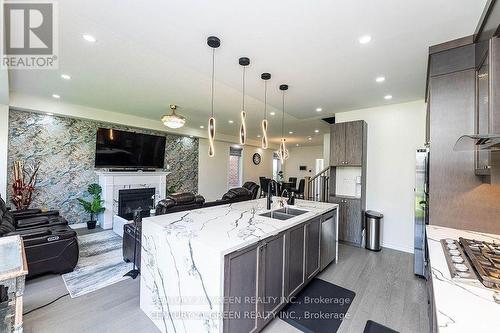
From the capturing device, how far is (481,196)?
6.49 feet

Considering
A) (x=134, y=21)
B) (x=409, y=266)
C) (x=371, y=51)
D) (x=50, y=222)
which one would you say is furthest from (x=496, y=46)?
(x=50, y=222)

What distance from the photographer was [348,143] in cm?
437

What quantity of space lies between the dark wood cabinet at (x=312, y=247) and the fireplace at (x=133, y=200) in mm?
4307

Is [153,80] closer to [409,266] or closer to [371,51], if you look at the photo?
[371,51]

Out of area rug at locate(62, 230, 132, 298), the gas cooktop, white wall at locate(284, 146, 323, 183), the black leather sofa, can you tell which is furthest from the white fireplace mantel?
white wall at locate(284, 146, 323, 183)

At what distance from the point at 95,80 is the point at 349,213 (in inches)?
208

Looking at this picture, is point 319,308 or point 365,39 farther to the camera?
point 319,308

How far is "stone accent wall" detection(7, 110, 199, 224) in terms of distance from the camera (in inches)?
174

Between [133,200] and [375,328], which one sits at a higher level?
[133,200]

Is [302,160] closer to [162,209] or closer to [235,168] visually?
[235,168]

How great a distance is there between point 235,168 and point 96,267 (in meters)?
6.82

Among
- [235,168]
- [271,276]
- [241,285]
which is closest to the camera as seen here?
[241,285]

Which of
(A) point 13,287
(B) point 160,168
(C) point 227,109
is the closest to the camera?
(A) point 13,287

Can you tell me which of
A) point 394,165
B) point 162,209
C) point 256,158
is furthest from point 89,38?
point 256,158
